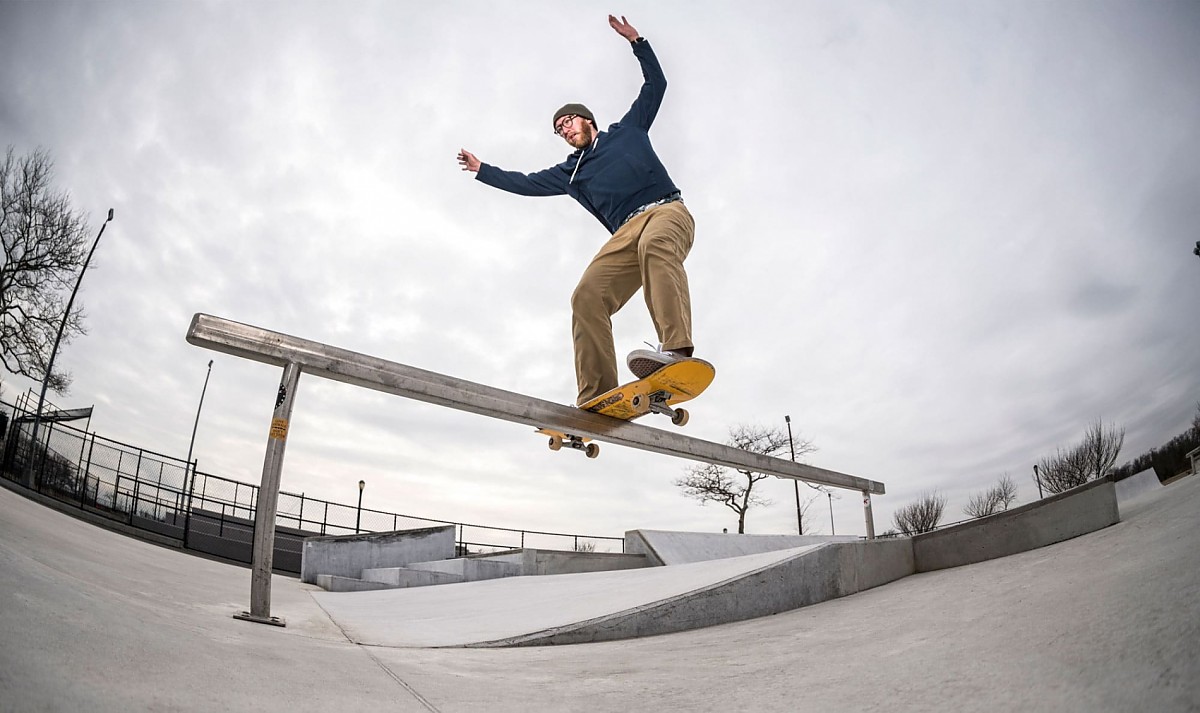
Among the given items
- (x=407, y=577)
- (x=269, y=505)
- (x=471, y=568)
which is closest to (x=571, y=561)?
(x=471, y=568)

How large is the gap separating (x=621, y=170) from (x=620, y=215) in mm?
305

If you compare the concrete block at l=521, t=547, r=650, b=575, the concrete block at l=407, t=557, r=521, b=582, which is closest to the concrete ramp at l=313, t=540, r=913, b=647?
the concrete block at l=407, t=557, r=521, b=582

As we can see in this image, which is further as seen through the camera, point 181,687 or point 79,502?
point 79,502

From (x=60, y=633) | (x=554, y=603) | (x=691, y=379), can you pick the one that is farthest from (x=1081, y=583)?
(x=554, y=603)

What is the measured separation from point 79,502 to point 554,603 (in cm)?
1513

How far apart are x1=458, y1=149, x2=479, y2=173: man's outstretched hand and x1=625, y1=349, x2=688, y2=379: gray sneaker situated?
207 centimetres

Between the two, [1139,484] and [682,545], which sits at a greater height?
[1139,484]

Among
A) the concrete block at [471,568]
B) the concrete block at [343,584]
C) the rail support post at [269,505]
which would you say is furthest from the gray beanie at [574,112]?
the concrete block at [471,568]

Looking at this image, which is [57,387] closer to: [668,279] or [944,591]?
[668,279]

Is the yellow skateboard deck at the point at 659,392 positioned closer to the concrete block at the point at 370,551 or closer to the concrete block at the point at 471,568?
the concrete block at the point at 471,568

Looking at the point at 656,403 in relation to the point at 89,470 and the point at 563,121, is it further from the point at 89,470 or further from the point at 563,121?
the point at 89,470

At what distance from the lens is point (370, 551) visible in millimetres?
11898

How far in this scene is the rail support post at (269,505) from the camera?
7.93 feet

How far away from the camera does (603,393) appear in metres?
3.67
